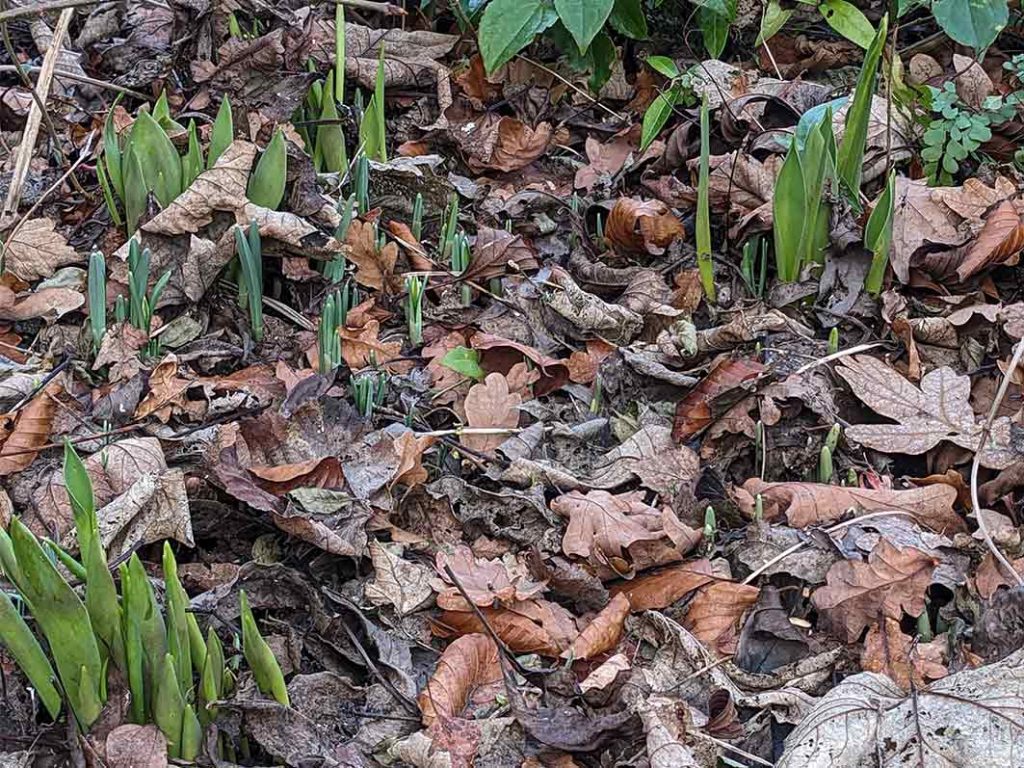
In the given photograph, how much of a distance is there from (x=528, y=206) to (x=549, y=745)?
1.52m

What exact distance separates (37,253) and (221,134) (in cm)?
45

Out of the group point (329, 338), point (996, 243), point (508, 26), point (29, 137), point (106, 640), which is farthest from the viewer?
point (508, 26)

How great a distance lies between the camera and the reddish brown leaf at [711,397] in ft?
6.42

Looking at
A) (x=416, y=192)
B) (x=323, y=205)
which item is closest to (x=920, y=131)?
(x=416, y=192)

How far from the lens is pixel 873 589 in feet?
5.26

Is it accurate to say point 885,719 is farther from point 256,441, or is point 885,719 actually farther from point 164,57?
point 164,57

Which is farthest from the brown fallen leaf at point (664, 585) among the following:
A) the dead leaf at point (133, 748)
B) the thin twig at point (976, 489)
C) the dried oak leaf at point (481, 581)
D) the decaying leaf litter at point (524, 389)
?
the dead leaf at point (133, 748)

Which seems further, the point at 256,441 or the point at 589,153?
the point at 589,153

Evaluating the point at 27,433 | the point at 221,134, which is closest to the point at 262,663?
the point at 27,433

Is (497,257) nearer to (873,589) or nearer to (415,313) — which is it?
(415,313)

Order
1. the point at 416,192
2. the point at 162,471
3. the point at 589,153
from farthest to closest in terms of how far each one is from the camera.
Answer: the point at 589,153, the point at 416,192, the point at 162,471

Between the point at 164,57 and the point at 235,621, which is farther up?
the point at 164,57

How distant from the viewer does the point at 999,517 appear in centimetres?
175

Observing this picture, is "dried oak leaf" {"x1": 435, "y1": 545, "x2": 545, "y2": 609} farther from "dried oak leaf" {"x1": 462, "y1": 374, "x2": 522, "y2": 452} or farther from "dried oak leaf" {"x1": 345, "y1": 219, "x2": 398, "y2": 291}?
"dried oak leaf" {"x1": 345, "y1": 219, "x2": 398, "y2": 291}
